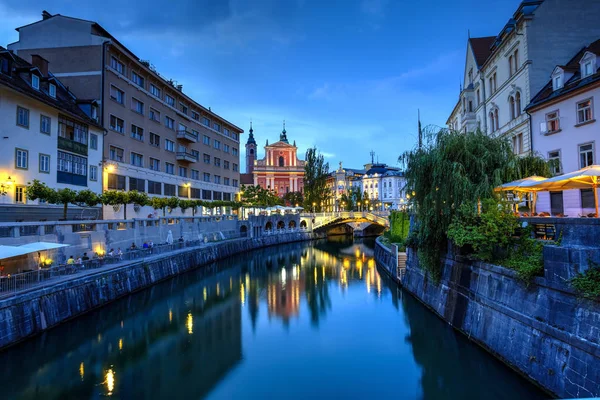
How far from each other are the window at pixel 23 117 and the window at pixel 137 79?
16.4 m

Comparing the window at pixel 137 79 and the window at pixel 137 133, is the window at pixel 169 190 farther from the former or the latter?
the window at pixel 137 79

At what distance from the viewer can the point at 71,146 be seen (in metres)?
31.8

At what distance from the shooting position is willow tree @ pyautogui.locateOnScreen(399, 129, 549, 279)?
58.1 feet

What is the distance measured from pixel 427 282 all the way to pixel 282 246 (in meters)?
44.6

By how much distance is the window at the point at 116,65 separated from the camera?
125ft

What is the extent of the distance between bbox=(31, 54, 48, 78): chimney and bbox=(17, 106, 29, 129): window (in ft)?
30.8

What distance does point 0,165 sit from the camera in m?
25.1

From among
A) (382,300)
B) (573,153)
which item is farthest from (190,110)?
(573,153)

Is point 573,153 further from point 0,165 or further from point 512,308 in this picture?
point 0,165

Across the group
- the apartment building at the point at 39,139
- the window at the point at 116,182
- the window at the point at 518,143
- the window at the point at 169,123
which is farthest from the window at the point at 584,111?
the window at the point at 169,123

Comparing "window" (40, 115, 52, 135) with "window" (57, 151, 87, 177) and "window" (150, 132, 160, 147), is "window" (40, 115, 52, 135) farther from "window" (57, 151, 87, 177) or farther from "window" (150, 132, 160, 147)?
"window" (150, 132, 160, 147)

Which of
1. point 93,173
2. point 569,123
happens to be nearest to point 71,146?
point 93,173

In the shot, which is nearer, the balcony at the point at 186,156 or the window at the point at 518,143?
the window at the point at 518,143

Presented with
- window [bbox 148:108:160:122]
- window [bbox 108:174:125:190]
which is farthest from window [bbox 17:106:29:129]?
window [bbox 148:108:160:122]
